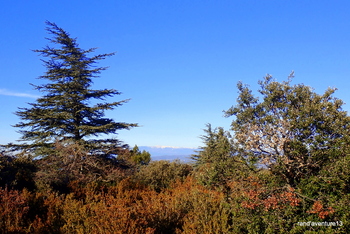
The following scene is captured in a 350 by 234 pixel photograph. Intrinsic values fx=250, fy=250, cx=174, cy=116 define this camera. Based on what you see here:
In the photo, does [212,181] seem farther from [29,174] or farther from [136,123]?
[136,123]

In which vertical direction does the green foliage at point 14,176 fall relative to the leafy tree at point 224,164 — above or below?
below

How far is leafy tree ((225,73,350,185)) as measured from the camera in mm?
6078

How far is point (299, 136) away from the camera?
6297 mm

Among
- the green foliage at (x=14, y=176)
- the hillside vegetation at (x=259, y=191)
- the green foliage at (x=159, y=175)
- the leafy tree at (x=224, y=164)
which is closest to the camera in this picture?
the hillside vegetation at (x=259, y=191)

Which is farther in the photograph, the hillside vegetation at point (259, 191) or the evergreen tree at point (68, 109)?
the evergreen tree at point (68, 109)

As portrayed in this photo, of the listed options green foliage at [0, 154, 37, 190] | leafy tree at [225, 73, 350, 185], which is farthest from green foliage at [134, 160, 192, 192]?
leafy tree at [225, 73, 350, 185]

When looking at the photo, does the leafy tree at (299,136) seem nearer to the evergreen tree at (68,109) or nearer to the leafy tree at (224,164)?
the leafy tree at (224,164)

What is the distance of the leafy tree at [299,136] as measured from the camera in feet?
19.9

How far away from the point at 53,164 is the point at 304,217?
11.2 metres

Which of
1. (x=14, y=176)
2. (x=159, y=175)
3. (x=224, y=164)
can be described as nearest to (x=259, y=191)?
(x=224, y=164)

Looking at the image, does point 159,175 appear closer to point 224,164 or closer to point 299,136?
point 224,164

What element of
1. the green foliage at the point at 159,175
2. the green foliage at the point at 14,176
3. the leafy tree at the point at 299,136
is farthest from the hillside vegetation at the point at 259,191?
the green foliage at the point at 159,175

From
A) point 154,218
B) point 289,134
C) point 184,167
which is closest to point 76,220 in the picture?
point 154,218

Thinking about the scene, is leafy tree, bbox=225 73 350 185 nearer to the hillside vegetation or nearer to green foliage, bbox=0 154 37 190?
the hillside vegetation
